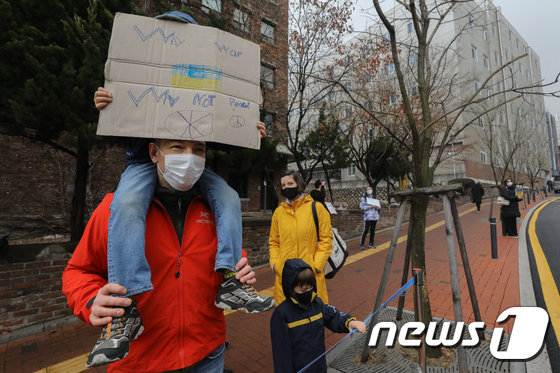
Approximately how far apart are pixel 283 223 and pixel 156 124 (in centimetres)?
208

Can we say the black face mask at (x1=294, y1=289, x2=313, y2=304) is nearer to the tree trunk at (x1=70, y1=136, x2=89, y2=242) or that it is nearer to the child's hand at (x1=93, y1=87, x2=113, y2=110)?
the child's hand at (x1=93, y1=87, x2=113, y2=110)

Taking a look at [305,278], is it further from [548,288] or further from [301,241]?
[548,288]

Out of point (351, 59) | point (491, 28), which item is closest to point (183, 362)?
point (351, 59)

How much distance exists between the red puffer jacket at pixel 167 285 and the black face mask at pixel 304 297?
2.67ft

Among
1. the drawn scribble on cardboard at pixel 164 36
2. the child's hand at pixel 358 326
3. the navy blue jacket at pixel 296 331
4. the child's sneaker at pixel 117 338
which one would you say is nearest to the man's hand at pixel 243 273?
the child's sneaker at pixel 117 338

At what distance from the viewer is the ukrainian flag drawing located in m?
1.40

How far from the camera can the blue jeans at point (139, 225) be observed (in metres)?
1.13

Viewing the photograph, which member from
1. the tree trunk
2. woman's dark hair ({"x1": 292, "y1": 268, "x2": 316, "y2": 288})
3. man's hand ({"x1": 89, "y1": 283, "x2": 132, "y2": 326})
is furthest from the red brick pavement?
man's hand ({"x1": 89, "y1": 283, "x2": 132, "y2": 326})

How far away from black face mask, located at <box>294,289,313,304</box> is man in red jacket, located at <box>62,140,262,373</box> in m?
0.77

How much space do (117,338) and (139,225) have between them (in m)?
0.45

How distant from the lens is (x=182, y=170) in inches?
55.3

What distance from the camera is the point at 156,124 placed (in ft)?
4.35

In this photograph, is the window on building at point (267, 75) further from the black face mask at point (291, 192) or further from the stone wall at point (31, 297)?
the stone wall at point (31, 297)

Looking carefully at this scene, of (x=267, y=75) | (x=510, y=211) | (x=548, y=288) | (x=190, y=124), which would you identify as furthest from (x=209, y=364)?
(x=510, y=211)
